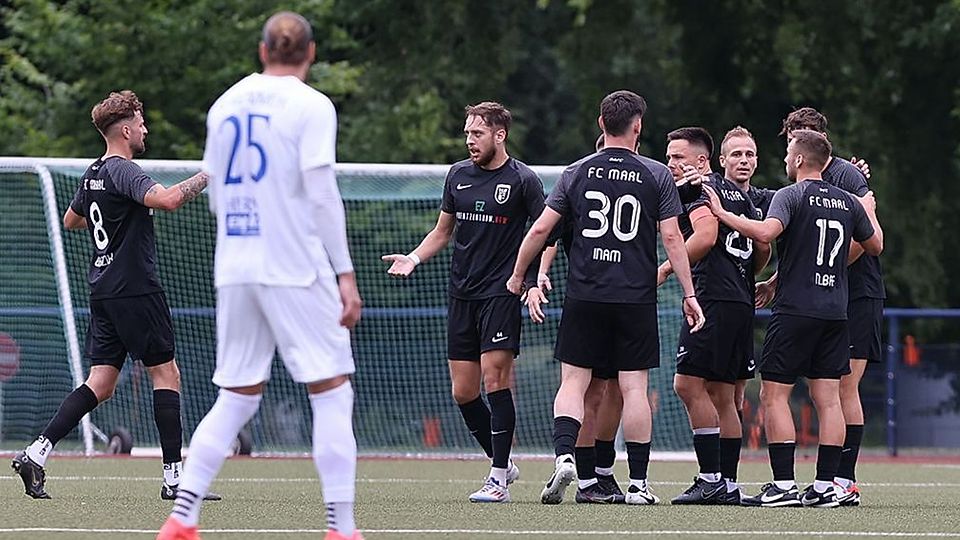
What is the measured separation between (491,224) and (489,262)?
0.22m

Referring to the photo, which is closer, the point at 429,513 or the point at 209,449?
the point at 209,449

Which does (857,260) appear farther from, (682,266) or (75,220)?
(75,220)

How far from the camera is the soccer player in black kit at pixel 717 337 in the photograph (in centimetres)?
955

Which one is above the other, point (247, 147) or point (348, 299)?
point (247, 147)

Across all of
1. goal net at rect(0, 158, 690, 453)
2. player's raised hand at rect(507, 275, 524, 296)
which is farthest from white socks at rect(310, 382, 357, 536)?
goal net at rect(0, 158, 690, 453)

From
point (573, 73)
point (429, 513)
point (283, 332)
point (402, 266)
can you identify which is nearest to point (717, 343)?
point (402, 266)

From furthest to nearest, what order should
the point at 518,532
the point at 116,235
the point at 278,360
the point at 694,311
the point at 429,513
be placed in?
the point at 278,360 < the point at 116,235 < the point at 694,311 < the point at 429,513 < the point at 518,532

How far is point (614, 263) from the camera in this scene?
357 inches

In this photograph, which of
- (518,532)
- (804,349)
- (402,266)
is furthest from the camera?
(402,266)

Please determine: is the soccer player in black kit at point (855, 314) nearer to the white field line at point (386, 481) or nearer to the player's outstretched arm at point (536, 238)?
the player's outstretched arm at point (536, 238)

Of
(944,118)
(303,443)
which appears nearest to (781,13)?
(944,118)

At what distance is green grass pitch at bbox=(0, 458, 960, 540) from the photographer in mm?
7434

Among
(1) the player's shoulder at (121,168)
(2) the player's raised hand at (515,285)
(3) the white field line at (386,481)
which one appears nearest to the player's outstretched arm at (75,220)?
(1) the player's shoulder at (121,168)

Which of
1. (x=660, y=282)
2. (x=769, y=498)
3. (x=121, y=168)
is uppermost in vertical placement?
(x=121, y=168)
